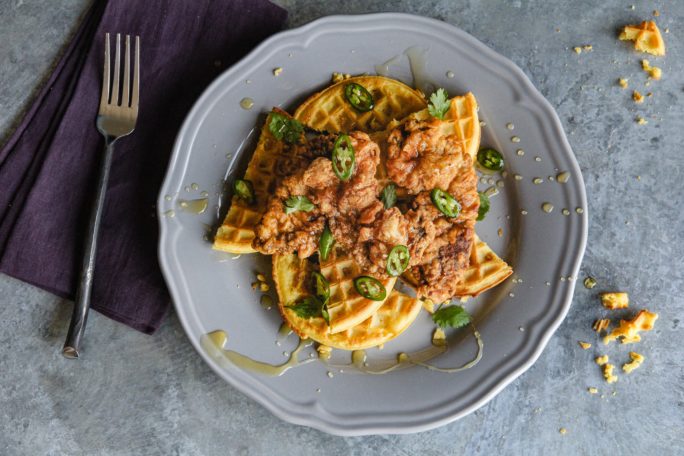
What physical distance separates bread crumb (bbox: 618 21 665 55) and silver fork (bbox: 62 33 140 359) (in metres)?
3.87

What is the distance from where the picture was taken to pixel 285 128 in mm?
4426

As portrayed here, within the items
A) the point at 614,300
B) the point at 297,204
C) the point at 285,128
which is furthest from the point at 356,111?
the point at 614,300

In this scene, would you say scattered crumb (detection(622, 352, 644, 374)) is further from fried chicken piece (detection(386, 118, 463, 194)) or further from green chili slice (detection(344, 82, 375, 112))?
green chili slice (detection(344, 82, 375, 112))

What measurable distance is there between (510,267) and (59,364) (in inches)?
139

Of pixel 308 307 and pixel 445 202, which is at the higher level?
pixel 445 202

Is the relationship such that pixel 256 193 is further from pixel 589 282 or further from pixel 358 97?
pixel 589 282

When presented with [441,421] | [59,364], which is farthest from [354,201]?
[59,364]

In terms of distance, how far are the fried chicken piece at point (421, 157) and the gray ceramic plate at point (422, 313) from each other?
0.69 metres

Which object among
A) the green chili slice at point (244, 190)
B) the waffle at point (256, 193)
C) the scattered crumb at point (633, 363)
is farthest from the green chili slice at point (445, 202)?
the scattered crumb at point (633, 363)

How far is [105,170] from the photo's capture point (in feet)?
14.9

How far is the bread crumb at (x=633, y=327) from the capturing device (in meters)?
4.84

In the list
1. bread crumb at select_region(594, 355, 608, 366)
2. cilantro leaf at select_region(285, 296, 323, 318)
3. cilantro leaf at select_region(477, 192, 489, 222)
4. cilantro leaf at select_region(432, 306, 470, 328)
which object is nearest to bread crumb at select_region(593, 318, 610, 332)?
bread crumb at select_region(594, 355, 608, 366)

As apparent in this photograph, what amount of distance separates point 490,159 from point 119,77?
2.90m

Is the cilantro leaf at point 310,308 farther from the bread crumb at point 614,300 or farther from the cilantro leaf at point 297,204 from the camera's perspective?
the bread crumb at point 614,300
